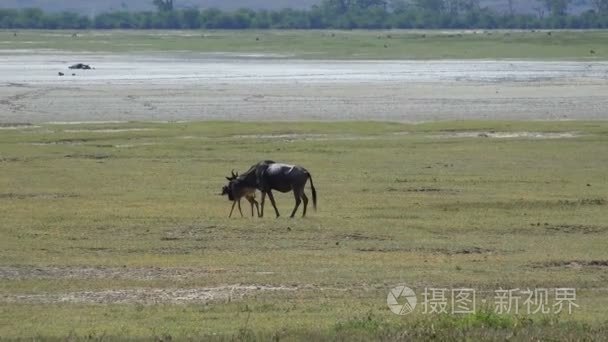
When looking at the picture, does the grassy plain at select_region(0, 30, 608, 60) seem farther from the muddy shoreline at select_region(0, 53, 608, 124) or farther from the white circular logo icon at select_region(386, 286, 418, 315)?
the white circular logo icon at select_region(386, 286, 418, 315)

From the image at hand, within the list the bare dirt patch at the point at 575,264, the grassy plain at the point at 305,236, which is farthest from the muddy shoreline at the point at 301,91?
the bare dirt patch at the point at 575,264

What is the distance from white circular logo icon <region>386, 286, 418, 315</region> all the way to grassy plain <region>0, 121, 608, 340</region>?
0.11 metres

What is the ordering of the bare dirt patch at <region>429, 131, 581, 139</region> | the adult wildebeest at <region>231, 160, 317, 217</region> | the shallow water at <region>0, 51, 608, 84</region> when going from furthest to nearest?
the shallow water at <region>0, 51, 608, 84</region> < the bare dirt patch at <region>429, 131, 581, 139</region> < the adult wildebeest at <region>231, 160, 317, 217</region>

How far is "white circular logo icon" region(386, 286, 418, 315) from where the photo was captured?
503 inches

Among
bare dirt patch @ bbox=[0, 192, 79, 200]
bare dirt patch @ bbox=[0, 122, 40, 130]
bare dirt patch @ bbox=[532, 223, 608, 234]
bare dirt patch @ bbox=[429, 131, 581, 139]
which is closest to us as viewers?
bare dirt patch @ bbox=[532, 223, 608, 234]

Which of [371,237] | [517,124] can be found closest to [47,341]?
[371,237]

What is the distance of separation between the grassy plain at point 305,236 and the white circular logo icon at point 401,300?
0.11m

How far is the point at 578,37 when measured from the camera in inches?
4380

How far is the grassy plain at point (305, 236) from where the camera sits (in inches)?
489

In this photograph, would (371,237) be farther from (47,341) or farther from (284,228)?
(47,341)

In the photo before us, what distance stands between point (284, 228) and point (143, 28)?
5804 inches

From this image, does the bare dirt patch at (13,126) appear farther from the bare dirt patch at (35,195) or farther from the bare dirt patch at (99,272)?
the bare dirt patch at (99,272)

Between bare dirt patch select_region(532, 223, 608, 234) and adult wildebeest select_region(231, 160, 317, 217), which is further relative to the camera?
adult wildebeest select_region(231, 160, 317, 217)

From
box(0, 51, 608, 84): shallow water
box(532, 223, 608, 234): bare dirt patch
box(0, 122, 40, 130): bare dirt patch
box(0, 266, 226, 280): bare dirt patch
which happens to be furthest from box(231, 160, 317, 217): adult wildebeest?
box(0, 51, 608, 84): shallow water
